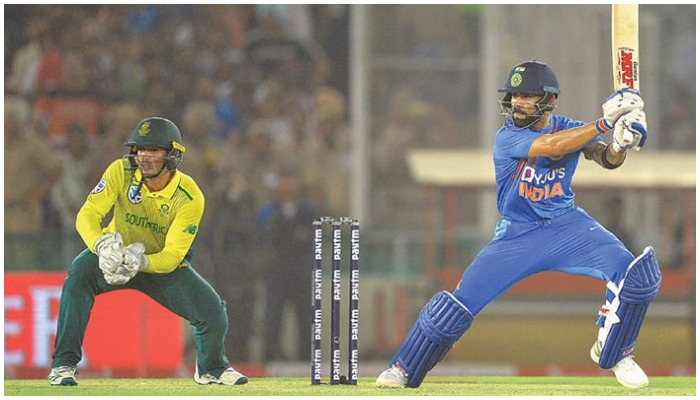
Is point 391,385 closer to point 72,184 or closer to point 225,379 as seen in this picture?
point 225,379

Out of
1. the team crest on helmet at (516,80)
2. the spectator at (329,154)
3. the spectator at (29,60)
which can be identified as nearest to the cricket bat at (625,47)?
the team crest on helmet at (516,80)

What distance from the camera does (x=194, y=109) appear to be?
592 inches

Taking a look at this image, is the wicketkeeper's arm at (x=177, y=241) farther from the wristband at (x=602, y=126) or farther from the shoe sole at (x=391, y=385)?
the wristband at (x=602, y=126)

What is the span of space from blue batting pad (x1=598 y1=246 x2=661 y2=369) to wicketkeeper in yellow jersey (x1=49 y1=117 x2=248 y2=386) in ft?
6.55

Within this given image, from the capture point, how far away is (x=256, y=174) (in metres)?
14.4

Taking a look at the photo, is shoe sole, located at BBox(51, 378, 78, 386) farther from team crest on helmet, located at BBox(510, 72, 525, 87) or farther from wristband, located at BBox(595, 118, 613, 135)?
wristband, located at BBox(595, 118, 613, 135)

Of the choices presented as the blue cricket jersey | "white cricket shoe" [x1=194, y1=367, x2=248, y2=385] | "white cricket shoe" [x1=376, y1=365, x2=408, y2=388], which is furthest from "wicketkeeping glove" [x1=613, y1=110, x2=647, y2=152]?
"white cricket shoe" [x1=194, y1=367, x2=248, y2=385]

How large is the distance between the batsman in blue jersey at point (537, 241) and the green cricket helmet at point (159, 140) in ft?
4.94

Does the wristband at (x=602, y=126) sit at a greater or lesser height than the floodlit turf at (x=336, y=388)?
greater

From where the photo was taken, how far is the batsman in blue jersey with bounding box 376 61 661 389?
7715 millimetres

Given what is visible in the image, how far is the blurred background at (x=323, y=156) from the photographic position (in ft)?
41.5

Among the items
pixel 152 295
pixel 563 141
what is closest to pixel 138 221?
pixel 152 295

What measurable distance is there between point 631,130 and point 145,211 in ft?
8.10

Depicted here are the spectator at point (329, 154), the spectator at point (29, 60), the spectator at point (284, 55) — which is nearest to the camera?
the spectator at point (29, 60)
